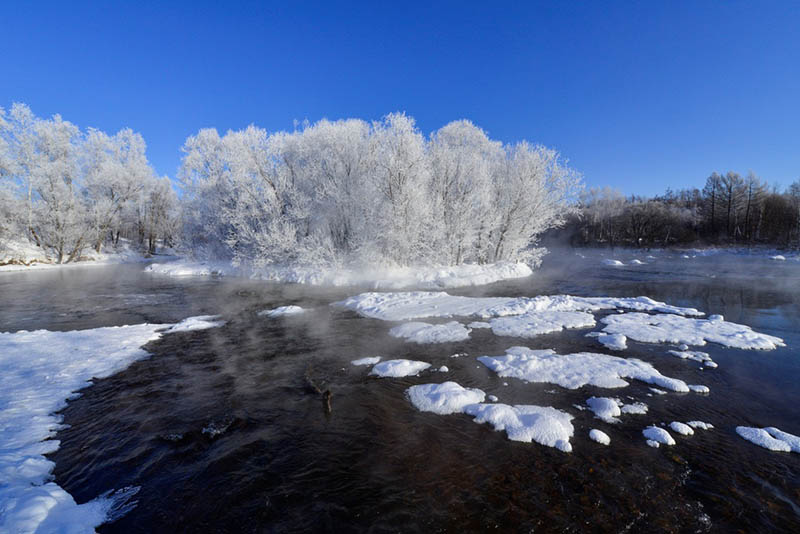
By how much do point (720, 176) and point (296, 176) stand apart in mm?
71744

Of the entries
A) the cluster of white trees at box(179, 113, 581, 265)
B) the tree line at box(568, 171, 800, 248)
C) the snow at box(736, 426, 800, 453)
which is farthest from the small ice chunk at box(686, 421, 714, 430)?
the tree line at box(568, 171, 800, 248)

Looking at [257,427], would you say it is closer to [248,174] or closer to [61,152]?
[248,174]

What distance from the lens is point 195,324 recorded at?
35.3ft

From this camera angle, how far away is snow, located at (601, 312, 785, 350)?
831 centimetres

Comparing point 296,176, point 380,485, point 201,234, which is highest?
point 296,176

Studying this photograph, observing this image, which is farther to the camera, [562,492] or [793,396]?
[793,396]

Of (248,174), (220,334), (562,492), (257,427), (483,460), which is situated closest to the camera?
(562,492)

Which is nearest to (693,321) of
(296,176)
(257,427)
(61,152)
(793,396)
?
(793,396)

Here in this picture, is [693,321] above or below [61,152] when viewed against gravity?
below

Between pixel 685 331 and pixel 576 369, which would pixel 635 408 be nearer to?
pixel 576 369

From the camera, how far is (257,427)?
194 inches

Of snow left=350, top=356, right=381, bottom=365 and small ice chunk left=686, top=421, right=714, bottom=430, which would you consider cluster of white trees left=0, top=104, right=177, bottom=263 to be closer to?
snow left=350, top=356, right=381, bottom=365

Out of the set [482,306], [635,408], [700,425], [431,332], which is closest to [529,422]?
[635,408]

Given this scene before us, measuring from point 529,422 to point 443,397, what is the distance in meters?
1.47
